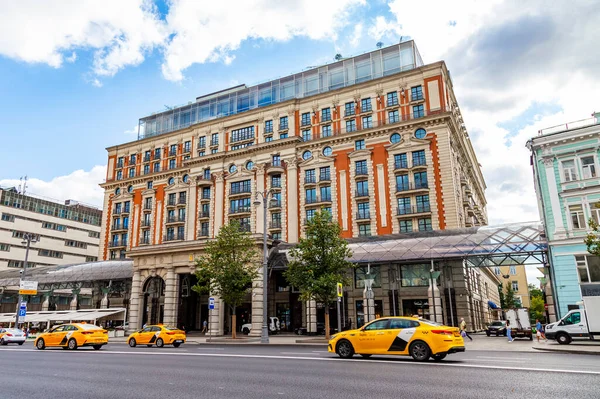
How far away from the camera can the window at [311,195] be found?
47.8 metres

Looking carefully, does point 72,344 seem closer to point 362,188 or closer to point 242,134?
point 362,188

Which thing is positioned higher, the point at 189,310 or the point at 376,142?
the point at 376,142

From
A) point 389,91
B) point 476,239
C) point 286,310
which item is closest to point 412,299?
point 476,239

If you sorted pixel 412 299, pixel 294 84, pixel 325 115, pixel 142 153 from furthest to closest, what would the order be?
1. pixel 142 153
2. pixel 294 84
3. pixel 325 115
4. pixel 412 299

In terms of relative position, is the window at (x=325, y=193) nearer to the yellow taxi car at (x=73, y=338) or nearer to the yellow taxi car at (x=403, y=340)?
the yellow taxi car at (x=73, y=338)

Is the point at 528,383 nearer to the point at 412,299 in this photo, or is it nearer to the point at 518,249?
the point at 518,249

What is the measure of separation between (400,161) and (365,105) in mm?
8260

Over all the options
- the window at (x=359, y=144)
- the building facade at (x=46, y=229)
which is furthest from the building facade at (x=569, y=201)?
the building facade at (x=46, y=229)

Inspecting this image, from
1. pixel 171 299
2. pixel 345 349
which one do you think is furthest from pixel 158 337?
pixel 171 299

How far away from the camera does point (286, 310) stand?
45281mm

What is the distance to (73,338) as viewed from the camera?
2189cm

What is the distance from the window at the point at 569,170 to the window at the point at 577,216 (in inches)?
86.5

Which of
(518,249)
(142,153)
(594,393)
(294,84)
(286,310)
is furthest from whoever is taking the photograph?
→ (142,153)

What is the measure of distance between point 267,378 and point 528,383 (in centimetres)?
588
